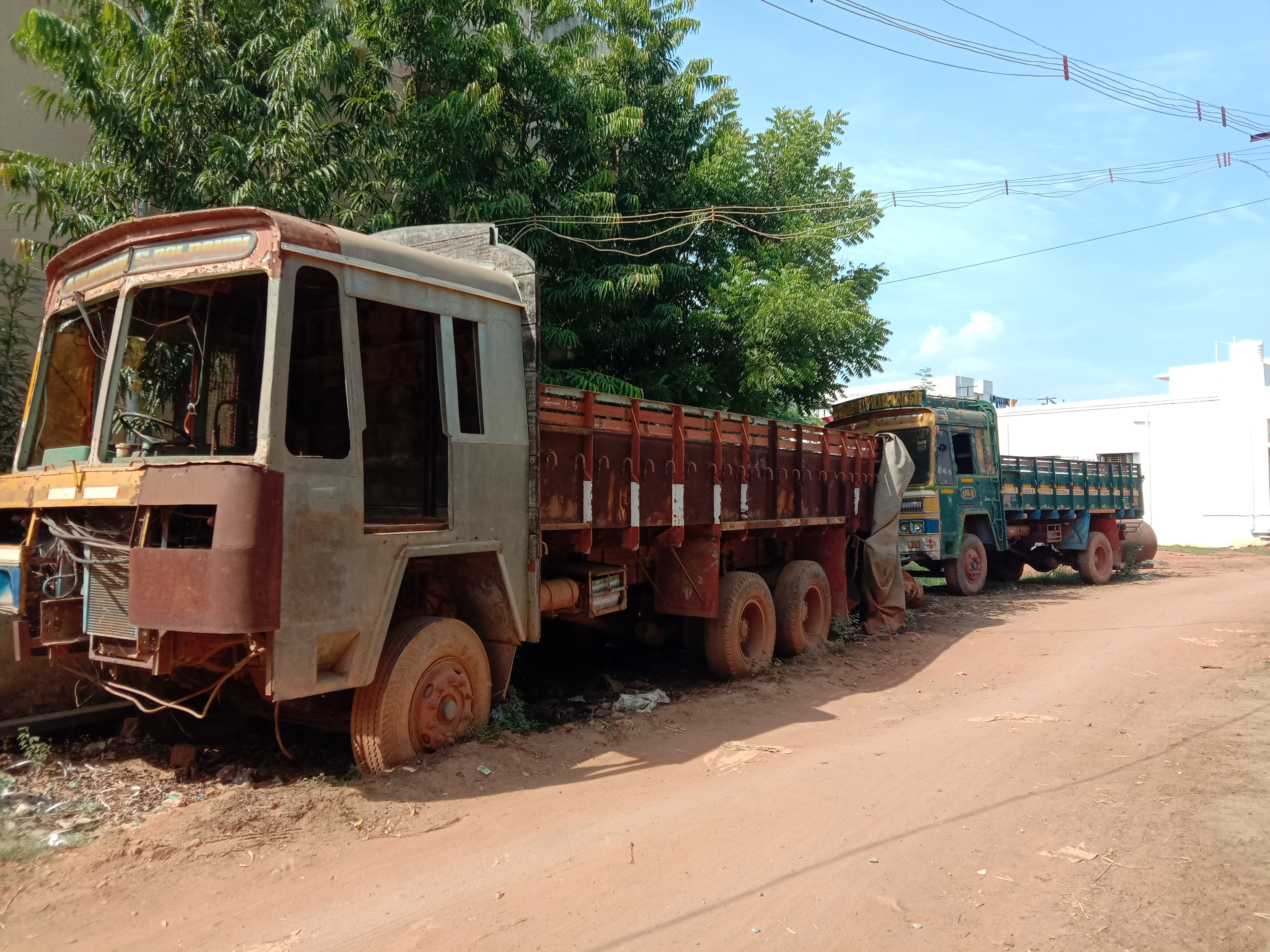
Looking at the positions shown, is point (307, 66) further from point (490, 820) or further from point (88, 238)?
point (490, 820)

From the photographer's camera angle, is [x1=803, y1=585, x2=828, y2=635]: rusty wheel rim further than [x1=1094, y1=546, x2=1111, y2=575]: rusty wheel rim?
No

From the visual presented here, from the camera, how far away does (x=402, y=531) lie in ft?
16.9

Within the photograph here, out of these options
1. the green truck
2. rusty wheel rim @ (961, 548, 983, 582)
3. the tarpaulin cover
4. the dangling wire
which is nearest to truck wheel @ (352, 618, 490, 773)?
the dangling wire

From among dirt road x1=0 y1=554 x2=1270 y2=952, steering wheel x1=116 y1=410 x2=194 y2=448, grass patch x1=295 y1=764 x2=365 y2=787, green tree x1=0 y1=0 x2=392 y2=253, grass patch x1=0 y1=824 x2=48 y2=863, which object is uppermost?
green tree x1=0 y1=0 x2=392 y2=253

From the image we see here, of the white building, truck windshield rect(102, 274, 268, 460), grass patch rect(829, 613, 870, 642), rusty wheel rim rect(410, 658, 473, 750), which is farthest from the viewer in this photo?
the white building

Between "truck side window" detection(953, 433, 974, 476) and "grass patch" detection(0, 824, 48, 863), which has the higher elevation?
"truck side window" detection(953, 433, 974, 476)

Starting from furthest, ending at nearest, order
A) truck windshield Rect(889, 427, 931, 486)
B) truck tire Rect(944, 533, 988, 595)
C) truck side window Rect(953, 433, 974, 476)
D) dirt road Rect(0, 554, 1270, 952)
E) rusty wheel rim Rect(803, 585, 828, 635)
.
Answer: truck tire Rect(944, 533, 988, 595), truck side window Rect(953, 433, 974, 476), truck windshield Rect(889, 427, 931, 486), rusty wheel rim Rect(803, 585, 828, 635), dirt road Rect(0, 554, 1270, 952)

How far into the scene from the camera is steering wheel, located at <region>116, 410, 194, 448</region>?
4961 mm

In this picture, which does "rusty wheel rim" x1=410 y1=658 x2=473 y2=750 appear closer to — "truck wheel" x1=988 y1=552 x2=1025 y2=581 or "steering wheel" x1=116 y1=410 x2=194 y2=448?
"steering wheel" x1=116 y1=410 x2=194 y2=448

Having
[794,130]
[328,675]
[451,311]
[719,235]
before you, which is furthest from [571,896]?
[794,130]

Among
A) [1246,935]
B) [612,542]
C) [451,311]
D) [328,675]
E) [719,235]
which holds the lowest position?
[1246,935]

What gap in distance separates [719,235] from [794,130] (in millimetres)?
3277

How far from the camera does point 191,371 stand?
5945 mm

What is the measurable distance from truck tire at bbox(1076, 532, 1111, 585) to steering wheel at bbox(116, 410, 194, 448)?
17948 millimetres
